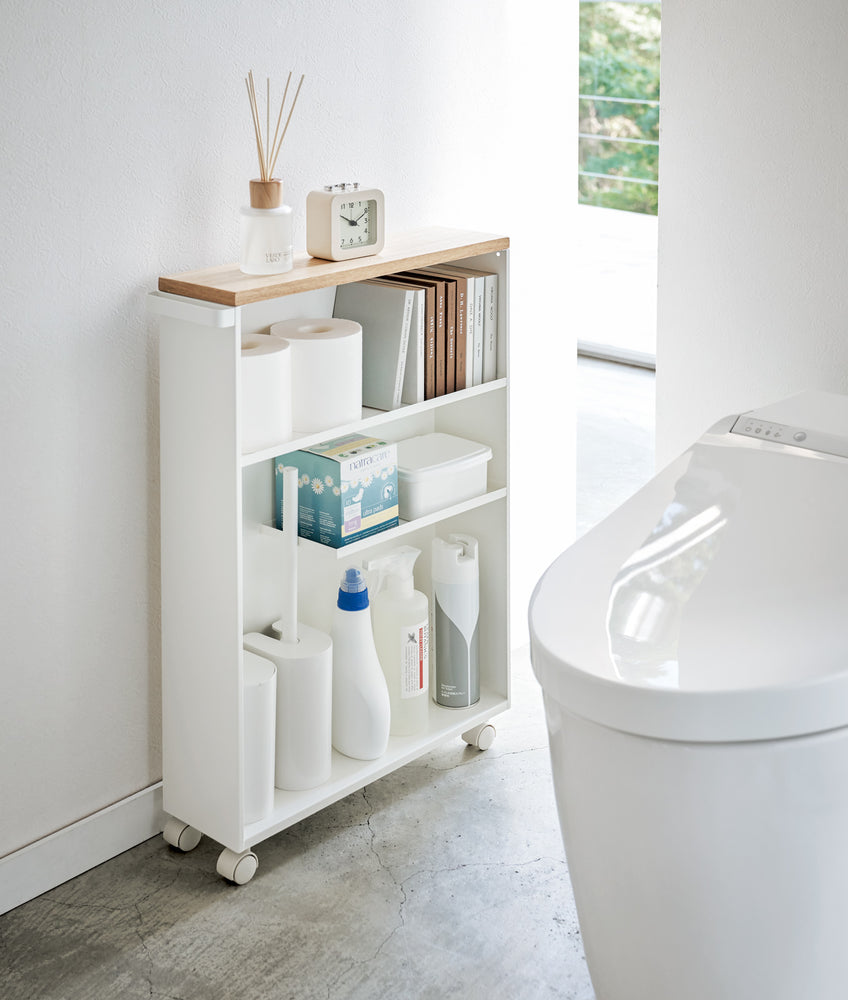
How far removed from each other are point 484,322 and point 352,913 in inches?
32.5

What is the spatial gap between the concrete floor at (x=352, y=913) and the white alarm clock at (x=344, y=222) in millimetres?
798

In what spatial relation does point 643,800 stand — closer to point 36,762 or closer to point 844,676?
point 844,676

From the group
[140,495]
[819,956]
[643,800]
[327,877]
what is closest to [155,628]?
[140,495]

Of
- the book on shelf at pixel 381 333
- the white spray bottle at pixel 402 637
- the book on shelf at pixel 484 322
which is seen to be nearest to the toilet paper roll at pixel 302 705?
the white spray bottle at pixel 402 637

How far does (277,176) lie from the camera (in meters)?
1.64

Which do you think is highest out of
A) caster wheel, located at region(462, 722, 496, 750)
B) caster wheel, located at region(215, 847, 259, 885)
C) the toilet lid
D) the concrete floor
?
the toilet lid

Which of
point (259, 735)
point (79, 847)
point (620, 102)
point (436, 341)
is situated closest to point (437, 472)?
point (436, 341)

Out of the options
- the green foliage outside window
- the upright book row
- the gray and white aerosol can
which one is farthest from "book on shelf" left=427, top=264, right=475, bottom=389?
the green foliage outside window

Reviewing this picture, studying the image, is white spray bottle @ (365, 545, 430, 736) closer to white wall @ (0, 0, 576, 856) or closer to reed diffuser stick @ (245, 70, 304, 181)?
white wall @ (0, 0, 576, 856)

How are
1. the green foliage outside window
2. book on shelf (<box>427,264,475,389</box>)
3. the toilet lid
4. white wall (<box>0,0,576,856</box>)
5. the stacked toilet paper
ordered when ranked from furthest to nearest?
the green foliage outside window < book on shelf (<box>427,264,475,389</box>) < the stacked toilet paper < white wall (<box>0,0,576,856</box>) < the toilet lid

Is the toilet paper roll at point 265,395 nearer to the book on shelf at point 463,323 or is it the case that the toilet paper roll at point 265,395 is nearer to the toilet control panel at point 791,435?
the book on shelf at point 463,323

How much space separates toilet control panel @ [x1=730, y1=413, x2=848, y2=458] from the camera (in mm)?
1518

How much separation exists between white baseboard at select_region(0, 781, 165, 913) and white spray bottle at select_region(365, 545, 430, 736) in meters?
0.36

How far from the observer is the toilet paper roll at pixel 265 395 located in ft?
4.93
